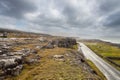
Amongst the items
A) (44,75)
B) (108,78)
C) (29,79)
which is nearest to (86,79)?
(44,75)

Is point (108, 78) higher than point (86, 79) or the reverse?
the reverse

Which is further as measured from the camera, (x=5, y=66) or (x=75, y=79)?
(x=5, y=66)

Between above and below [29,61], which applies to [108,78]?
below

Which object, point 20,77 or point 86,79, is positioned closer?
point 86,79

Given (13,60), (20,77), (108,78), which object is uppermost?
(13,60)

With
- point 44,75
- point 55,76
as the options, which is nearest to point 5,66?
point 44,75

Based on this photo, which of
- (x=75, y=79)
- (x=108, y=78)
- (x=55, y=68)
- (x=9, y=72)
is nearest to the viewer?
(x=75, y=79)

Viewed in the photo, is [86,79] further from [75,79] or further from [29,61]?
[29,61]

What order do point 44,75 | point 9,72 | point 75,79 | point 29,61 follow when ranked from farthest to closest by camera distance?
point 29,61 < point 9,72 < point 44,75 < point 75,79

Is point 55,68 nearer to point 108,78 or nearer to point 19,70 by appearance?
point 19,70
